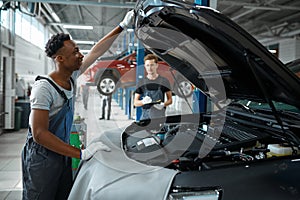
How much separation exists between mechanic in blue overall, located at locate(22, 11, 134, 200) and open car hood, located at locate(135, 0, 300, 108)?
0.50 meters

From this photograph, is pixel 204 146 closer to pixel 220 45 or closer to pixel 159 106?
pixel 220 45

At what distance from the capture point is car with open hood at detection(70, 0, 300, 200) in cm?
101

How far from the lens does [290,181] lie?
1052 mm

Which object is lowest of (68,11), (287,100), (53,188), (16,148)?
(16,148)

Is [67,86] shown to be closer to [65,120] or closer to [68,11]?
[65,120]

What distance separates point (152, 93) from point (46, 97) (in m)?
1.78

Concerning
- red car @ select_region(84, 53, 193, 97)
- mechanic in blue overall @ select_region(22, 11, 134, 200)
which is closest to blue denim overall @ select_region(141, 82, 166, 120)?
mechanic in blue overall @ select_region(22, 11, 134, 200)

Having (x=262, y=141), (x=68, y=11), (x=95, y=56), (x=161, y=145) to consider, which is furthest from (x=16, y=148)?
(x=68, y=11)

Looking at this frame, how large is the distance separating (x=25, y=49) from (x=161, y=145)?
33.9 feet

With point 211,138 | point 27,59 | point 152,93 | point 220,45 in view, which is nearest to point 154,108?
point 152,93

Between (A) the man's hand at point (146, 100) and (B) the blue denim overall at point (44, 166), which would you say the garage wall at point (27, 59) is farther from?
(B) the blue denim overall at point (44, 166)

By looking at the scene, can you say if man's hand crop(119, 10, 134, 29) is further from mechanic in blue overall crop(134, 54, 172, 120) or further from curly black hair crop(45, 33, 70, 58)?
mechanic in blue overall crop(134, 54, 172, 120)

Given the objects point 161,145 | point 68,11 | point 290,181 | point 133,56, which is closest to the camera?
point 290,181

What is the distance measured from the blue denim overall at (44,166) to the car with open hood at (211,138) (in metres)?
0.23
